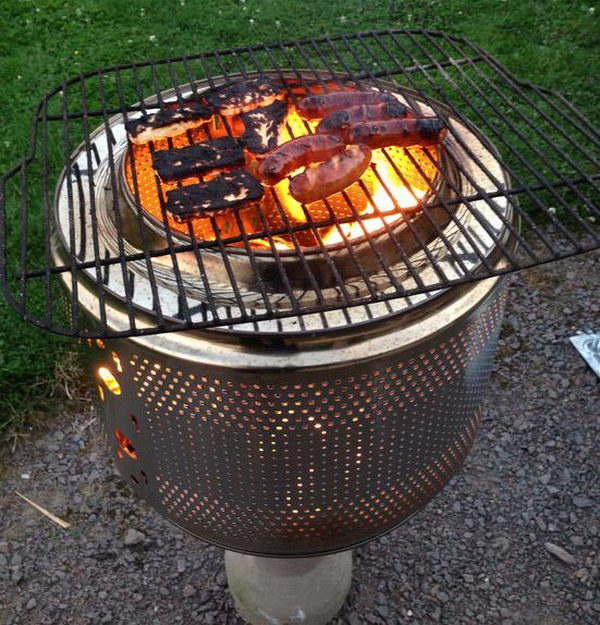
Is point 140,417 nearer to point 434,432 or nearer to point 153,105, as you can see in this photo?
point 434,432

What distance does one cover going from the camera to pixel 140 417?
1732 millimetres

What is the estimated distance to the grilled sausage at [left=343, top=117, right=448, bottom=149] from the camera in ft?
5.87

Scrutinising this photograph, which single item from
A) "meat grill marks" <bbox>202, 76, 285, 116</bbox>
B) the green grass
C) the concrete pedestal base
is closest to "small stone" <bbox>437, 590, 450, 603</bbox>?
the concrete pedestal base

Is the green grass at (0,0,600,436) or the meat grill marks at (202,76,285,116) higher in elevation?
the meat grill marks at (202,76,285,116)

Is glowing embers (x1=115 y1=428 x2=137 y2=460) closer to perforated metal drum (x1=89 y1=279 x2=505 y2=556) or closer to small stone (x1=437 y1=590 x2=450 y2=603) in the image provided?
perforated metal drum (x1=89 y1=279 x2=505 y2=556)

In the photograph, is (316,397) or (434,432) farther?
(434,432)

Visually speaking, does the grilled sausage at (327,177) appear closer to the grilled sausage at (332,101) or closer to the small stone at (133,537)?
the grilled sausage at (332,101)

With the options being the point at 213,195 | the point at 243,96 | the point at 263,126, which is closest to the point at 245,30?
the point at 243,96

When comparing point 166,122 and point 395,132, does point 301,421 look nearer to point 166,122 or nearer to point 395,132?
point 395,132

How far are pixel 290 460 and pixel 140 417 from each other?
15.3 inches

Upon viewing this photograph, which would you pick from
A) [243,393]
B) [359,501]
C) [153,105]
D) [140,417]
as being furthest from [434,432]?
[153,105]

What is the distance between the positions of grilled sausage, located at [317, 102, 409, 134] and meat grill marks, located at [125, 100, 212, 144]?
0.34m

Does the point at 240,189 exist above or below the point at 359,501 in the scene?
above

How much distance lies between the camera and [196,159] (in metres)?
1.77
